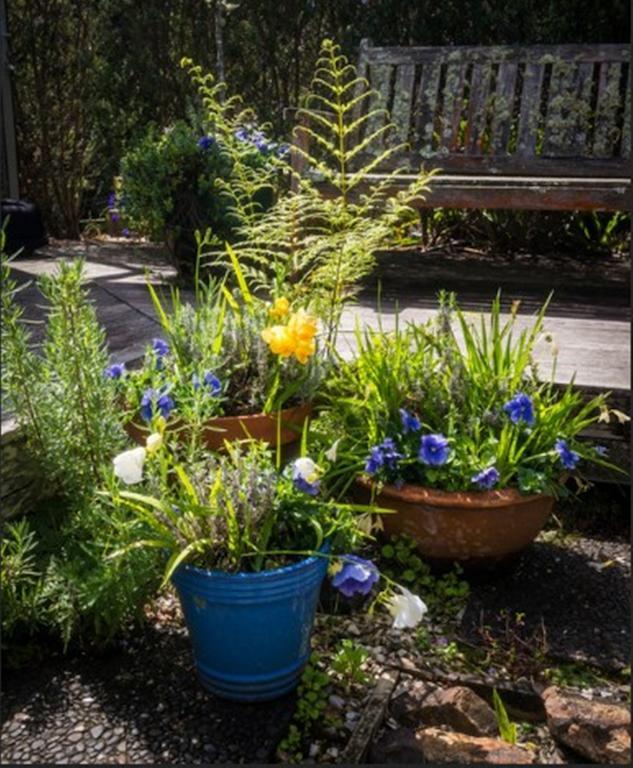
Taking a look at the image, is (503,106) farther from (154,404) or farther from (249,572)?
(249,572)

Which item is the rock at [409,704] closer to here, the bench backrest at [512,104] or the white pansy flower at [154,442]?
the white pansy flower at [154,442]

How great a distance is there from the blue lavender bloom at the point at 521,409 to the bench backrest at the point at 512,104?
2.34m

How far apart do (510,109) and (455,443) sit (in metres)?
2.68

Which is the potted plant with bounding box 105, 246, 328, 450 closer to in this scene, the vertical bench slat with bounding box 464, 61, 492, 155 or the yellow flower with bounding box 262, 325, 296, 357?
the yellow flower with bounding box 262, 325, 296, 357

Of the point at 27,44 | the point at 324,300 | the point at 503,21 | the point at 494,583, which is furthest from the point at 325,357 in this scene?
the point at 27,44

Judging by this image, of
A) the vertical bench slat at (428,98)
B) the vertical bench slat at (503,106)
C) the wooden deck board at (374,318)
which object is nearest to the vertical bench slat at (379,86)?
the vertical bench slat at (428,98)

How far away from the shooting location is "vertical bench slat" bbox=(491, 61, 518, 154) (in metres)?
4.41

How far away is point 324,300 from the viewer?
2.56 meters

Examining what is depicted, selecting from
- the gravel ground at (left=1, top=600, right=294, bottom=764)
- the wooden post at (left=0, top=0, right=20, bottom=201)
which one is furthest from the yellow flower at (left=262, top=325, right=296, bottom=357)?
the wooden post at (left=0, top=0, right=20, bottom=201)

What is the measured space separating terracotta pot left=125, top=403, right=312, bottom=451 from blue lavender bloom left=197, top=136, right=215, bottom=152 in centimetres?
193

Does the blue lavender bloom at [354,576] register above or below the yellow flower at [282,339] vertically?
below

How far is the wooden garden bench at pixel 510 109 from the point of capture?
4.27m

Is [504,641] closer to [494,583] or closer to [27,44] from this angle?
[494,583]

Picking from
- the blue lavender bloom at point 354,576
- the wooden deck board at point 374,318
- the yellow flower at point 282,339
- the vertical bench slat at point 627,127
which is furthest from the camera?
the vertical bench slat at point 627,127
